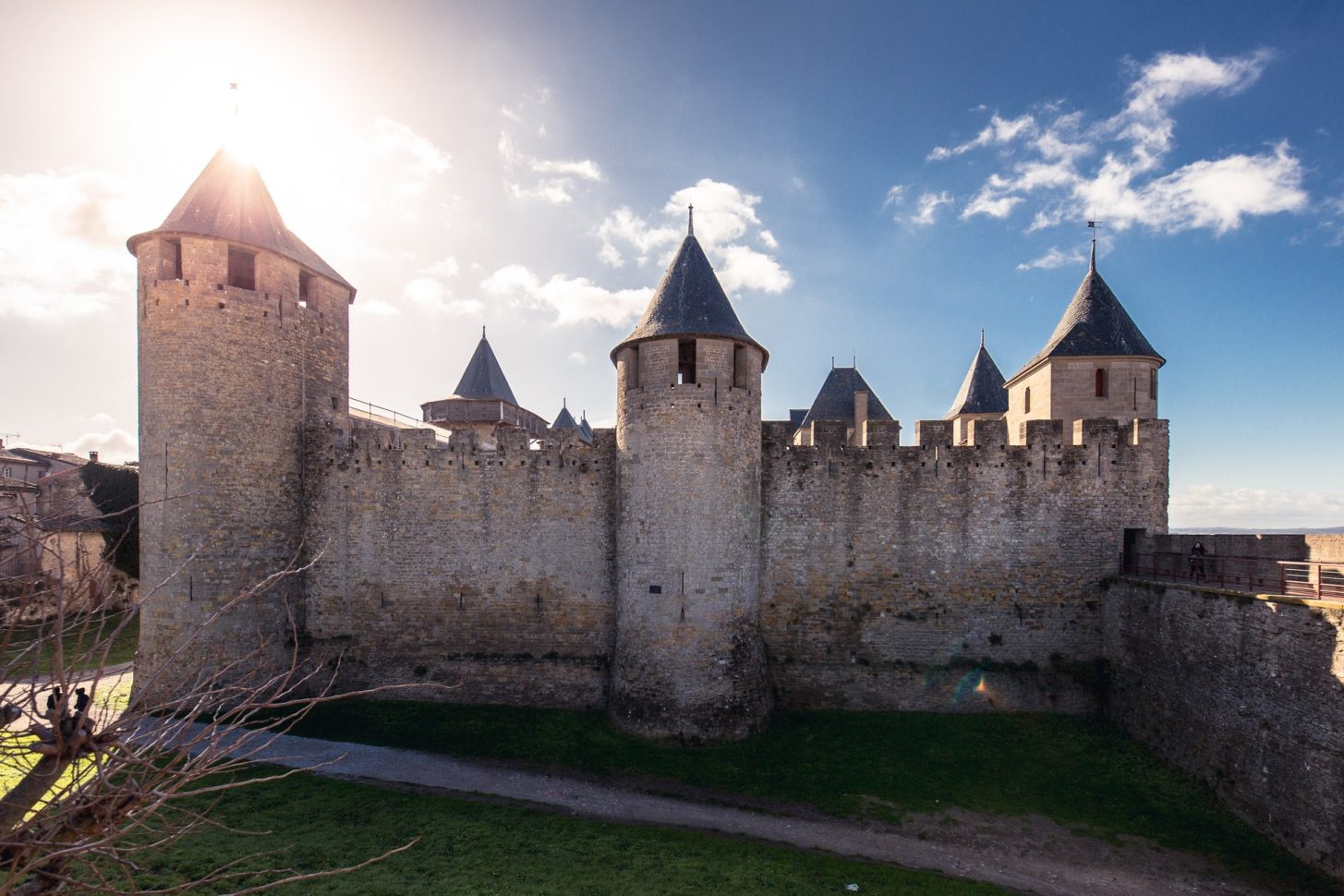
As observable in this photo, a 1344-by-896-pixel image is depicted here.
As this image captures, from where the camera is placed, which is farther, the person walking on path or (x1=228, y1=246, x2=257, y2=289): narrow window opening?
(x1=228, y1=246, x2=257, y2=289): narrow window opening

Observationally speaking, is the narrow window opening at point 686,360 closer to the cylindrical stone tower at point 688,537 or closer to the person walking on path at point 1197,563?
the cylindrical stone tower at point 688,537

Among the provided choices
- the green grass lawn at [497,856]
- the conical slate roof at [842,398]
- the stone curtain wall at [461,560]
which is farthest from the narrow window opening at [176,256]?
the conical slate roof at [842,398]

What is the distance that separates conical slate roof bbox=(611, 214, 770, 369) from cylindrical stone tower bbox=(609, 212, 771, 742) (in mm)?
34

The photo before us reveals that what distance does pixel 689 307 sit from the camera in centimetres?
1285

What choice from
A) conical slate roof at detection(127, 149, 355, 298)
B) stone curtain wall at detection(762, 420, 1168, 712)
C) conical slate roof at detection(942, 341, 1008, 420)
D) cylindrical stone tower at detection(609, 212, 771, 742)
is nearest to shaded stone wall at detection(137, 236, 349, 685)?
conical slate roof at detection(127, 149, 355, 298)

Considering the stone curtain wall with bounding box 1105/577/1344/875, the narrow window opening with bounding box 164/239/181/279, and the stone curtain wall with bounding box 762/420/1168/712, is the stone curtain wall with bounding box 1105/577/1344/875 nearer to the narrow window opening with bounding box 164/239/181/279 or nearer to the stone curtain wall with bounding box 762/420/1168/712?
the stone curtain wall with bounding box 762/420/1168/712

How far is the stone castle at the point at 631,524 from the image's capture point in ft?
41.3

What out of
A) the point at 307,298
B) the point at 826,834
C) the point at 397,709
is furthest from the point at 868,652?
the point at 307,298

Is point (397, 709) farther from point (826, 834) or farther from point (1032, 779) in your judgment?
point (1032, 779)

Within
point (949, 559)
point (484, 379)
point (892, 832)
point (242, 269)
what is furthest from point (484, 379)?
point (892, 832)

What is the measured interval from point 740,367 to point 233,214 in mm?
11588

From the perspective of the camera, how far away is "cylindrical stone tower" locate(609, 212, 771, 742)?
40.5 ft

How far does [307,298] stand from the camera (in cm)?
1458

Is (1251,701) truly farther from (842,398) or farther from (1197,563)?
(842,398)
